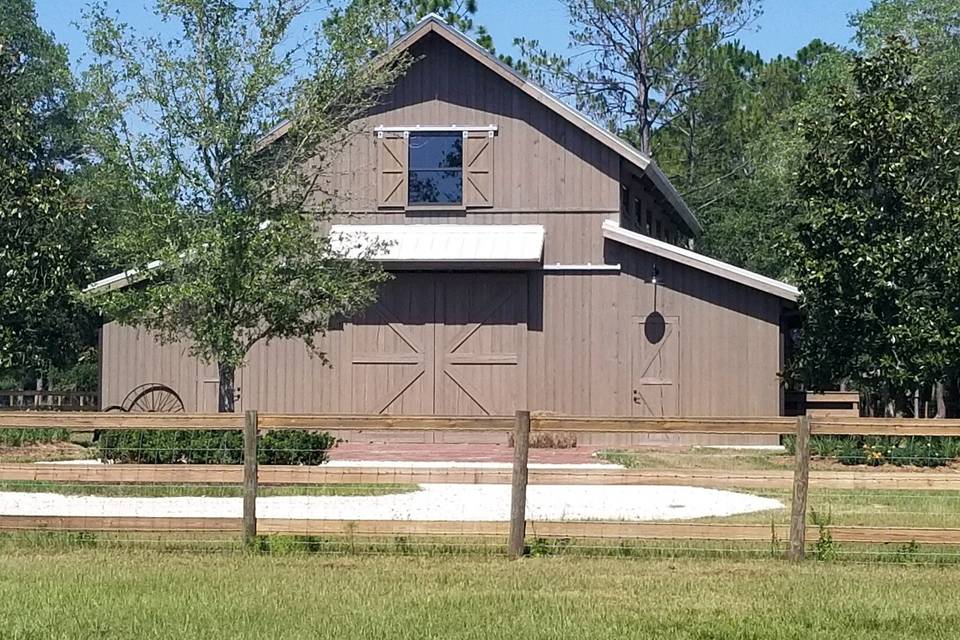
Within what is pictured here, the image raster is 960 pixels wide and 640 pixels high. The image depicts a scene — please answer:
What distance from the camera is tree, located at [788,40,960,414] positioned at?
69.4ft

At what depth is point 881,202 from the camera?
21.9 m

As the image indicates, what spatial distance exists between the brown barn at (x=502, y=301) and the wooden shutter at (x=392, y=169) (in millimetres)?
25

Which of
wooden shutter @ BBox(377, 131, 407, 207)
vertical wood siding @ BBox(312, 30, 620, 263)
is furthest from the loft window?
vertical wood siding @ BBox(312, 30, 620, 263)

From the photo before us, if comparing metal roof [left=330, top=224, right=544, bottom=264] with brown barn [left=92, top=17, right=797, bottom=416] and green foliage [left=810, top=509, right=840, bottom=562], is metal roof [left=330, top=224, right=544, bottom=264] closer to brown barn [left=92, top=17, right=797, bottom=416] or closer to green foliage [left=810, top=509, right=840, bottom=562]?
brown barn [left=92, top=17, right=797, bottom=416]

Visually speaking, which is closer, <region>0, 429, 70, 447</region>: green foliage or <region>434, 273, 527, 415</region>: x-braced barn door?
<region>0, 429, 70, 447</region>: green foliage

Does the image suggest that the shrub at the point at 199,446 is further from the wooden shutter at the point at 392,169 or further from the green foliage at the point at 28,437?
the wooden shutter at the point at 392,169

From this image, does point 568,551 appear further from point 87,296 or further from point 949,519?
point 87,296

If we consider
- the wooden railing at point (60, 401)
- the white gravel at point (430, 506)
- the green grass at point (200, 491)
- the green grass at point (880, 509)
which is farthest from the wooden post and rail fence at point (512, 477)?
the wooden railing at point (60, 401)

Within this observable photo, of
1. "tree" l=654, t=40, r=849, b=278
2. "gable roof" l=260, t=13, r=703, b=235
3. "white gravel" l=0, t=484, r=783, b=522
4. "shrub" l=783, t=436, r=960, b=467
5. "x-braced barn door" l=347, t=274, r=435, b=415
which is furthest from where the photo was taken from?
"tree" l=654, t=40, r=849, b=278

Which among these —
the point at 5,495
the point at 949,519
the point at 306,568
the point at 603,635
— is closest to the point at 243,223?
the point at 5,495

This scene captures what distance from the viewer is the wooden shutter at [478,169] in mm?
23641

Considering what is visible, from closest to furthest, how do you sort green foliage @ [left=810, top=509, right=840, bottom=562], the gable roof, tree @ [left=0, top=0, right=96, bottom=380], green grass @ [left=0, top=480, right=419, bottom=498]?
1. green foliage @ [left=810, top=509, right=840, bottom=562]
2. green grass @ [left=0, top=480, right=419, bottom=498]
3. tree @ [left=0, top=0, right=96, bottom=380]
4. the gable roof

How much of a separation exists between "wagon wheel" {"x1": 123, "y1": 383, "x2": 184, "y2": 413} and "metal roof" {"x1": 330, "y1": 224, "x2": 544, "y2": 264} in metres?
4.05

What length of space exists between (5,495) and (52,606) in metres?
7.03
